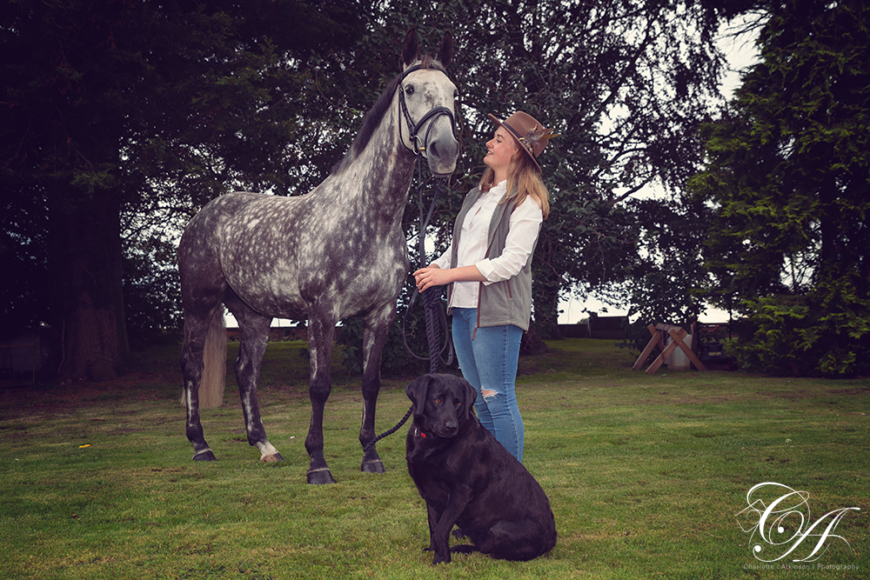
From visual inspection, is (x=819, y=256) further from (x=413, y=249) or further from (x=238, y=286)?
(x=238, y=286)

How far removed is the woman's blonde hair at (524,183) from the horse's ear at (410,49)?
63.7 inches

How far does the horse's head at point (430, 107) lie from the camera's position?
4508mm

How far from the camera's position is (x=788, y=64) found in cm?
1284

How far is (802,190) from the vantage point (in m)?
13.2

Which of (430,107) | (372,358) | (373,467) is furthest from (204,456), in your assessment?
(430,107)

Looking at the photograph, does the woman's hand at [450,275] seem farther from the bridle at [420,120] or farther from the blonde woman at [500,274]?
the bridle at [420,120]

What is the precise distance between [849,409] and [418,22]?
9451 millimetres

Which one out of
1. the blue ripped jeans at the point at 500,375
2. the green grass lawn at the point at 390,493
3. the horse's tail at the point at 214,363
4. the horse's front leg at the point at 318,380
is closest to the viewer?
the green grass lawn at the point at 390,493

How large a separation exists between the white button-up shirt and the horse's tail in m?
4.66

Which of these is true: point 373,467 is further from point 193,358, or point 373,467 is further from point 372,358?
point 193,358

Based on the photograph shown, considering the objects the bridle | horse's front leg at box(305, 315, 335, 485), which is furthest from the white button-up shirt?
horse's front leg at box(305, 315, 335, 485)

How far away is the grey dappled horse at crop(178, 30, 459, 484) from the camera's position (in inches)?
195

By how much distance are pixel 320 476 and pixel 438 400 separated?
228 centimetres

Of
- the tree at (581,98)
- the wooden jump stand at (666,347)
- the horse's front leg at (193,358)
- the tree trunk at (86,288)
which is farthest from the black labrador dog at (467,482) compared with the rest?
the wooden jump stand at (666,347)
